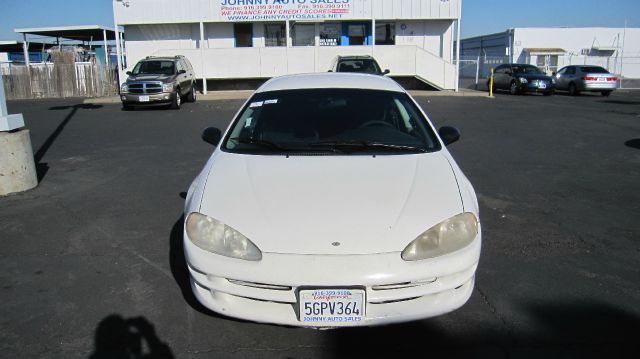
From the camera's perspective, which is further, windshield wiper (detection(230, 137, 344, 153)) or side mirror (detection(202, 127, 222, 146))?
side mirror (detection(202, 127, 222, 146))

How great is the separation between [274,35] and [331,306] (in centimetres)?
2547

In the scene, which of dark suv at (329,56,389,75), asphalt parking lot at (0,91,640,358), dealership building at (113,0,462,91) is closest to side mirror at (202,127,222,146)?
asphalt parking lot at (0,91,640,358)

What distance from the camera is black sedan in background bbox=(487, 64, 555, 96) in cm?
2386

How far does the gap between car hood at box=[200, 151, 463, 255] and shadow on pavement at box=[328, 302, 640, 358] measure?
2.24 ft

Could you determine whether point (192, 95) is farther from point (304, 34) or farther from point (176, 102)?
point (304, 34)

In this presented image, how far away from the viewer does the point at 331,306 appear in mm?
2752

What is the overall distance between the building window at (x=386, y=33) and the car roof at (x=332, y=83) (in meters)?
22.7

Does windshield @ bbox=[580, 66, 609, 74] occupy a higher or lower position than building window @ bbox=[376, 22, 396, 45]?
lower

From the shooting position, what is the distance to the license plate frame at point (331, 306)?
2730 millimetres

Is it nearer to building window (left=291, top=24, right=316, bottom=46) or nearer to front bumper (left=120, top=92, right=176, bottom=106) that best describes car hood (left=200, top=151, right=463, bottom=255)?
front bumper (left=120, top=92, right=176, bottom=106)

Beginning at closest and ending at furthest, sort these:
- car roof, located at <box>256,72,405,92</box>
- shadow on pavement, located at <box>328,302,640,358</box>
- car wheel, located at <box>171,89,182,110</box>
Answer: shadow on pavement, located at <box>328,302,640,358</box>, car roof, located at <box>256,72,405,92</box>, car wheel, located at <box>171,89,182,110</box>

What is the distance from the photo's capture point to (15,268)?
429cm

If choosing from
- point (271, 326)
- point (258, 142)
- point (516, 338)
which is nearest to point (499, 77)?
point (258, 142)

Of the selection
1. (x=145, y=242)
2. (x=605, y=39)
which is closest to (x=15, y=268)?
(x=145, y=242)
